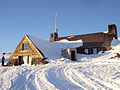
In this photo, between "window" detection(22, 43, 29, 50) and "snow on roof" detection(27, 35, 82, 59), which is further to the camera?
"window" detection(22, 43, 29, 50)

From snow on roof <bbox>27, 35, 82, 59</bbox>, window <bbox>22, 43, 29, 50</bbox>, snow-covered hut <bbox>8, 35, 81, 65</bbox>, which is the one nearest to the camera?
snow-covered hut <bbox>8, 35, 81, 65</bbox>

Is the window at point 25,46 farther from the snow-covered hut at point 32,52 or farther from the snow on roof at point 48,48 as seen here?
the snow on roof at point 48,48

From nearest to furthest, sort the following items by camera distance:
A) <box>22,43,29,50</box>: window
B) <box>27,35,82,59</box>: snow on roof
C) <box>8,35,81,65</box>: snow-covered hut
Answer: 1. <box>8,35,81,65</box>: snow-covered hut
2. <box>27,35,82,59</box>: snow on roof
3. <box>22,43,29,50</box>: window

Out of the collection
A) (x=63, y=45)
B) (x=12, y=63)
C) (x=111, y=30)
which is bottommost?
(x=12, y=63)

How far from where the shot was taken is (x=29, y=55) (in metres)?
29.5

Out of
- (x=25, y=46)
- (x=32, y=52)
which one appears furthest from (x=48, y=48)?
(x=25, y=46)

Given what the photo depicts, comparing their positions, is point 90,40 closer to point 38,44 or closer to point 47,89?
point 38,44

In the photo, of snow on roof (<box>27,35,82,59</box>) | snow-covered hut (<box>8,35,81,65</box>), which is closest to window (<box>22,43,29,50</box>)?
snow-covered hut (<box>8,35,81,65</box>)

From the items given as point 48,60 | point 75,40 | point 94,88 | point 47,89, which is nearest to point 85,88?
point 94,88

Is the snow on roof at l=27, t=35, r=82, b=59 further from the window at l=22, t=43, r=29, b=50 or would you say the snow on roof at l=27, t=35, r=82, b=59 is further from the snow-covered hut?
the window at l=22, t=43, r=29, b=50

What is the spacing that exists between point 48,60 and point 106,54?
1048 centimetres

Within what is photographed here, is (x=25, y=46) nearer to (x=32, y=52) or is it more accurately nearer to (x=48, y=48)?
(x=32, y=52)

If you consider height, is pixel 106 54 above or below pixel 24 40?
below

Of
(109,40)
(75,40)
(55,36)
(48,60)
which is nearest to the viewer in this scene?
(48,60)
